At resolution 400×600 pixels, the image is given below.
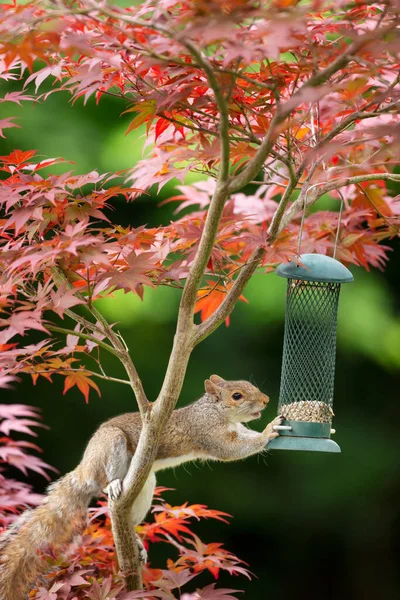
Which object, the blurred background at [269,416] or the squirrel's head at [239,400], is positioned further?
the blurred background at [269,416]

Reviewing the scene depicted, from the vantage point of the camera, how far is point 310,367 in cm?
283

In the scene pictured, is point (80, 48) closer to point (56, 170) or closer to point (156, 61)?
point (156, 61)

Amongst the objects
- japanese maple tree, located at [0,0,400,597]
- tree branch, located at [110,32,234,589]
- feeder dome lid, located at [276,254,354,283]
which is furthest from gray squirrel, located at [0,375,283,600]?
feeder dome lid, located at [276,254,354,283]

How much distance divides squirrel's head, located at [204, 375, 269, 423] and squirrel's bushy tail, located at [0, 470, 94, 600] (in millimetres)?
605

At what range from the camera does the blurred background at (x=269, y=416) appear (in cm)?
451

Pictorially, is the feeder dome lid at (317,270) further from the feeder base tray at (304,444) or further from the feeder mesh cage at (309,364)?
the feeder base tray at (304,444)

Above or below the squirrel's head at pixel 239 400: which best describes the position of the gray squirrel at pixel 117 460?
below

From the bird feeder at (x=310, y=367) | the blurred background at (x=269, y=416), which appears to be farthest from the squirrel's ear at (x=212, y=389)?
the blurred background at (x=269, y=416)

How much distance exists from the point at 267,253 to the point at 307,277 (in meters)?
0.18

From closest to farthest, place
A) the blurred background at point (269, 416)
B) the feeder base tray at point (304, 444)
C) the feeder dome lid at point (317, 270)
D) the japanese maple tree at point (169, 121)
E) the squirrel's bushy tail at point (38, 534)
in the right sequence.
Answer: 1. the japanese maple tree at point (169, 121)
2. the feeder dome lid at point (317, 270)
3. the feeder base tray at point (304, 444)
4. the squirrel's bushy tail at point (38, 534)
5. the blurred background at point (269, 416)

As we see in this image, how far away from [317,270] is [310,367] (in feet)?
1.71

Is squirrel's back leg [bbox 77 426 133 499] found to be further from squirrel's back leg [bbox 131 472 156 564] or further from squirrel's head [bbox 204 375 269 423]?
squirrel's head [bbox 204 375 269 423]

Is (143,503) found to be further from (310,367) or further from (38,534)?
(310,367)

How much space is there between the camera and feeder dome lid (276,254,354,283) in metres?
2.42
